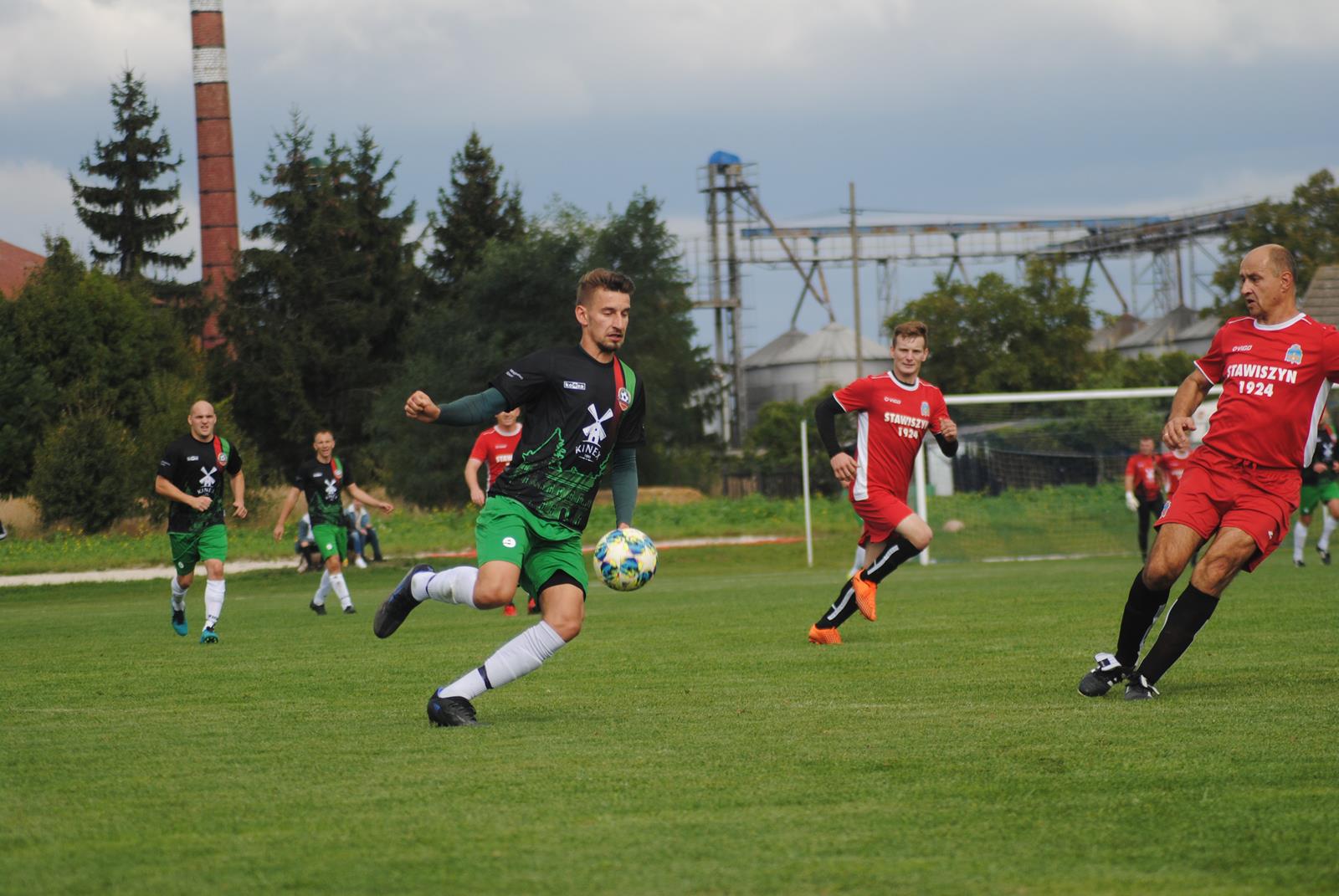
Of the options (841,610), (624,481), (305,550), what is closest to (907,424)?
(841,610)

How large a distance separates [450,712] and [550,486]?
3.68 feet

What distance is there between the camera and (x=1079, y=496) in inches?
1088

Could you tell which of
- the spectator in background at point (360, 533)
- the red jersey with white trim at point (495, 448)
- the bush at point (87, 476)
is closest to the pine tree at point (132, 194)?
the bush at point (87, 476)

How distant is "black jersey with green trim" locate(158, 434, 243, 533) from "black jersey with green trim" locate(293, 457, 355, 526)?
11.4 feet

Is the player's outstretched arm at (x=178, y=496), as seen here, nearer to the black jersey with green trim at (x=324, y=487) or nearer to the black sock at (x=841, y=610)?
the black jersey with green trim at (x=324, y=487)

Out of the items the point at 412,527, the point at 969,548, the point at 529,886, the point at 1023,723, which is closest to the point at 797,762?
the point at 1023,723

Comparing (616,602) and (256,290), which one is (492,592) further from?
(256,290)

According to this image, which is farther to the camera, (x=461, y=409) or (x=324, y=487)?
(x=324, y=487)

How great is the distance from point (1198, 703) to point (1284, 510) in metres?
1.03

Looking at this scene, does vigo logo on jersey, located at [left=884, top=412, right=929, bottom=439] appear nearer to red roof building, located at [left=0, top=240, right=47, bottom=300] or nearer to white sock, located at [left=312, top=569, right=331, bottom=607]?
white sock, located at [left=312, top=569, right=331, bottom=607]

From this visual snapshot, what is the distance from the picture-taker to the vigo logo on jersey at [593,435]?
6.97 metres

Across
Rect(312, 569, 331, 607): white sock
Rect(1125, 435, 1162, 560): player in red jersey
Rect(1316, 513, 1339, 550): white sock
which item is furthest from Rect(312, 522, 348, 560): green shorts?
Rect(1316, 513, 1339, 550): white sock

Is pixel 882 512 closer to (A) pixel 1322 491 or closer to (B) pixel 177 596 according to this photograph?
(B) pixel 177 596

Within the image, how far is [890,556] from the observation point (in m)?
11.5
